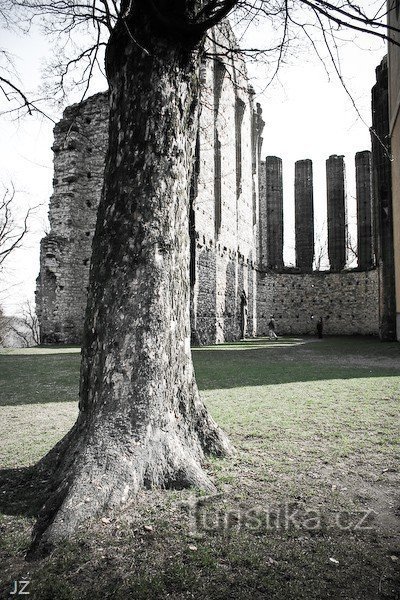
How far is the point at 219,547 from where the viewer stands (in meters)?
2.21

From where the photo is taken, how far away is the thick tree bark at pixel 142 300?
9.29ft

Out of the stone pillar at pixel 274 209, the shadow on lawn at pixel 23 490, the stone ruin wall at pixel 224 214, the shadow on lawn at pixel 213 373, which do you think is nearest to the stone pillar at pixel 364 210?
the stone pillar at pixel 274 209

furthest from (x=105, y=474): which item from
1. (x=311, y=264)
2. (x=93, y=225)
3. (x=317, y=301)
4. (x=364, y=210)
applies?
(x=311, y=264)

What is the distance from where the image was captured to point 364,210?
89.8 ft

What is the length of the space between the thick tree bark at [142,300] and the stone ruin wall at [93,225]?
1344 cm

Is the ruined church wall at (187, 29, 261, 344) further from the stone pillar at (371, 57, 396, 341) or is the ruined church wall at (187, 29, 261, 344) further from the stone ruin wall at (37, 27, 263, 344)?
the stone pillar at (371, 57, 396, 341)

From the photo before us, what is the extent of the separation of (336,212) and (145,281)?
28197 millimetres

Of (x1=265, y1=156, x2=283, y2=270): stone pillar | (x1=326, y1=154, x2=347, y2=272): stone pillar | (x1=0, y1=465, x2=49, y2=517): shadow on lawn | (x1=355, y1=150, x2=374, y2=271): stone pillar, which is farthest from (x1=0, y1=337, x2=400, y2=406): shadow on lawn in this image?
(x1=265, y1=156, x2=283, y2=270): stone pillar

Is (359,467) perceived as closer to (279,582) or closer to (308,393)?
(279,582)

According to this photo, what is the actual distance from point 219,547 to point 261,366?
8.07 m

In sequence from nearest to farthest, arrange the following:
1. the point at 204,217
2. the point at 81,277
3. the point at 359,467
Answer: the point at 359,467, the point at 204,217, the point at 81,277

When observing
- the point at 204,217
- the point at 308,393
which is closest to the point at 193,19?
the point at 308,393

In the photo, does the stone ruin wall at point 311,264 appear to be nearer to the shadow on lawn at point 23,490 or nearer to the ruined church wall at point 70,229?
the ruined church wall at point 70,229

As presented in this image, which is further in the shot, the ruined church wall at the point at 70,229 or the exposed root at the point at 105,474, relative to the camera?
the ruined church wall at the point at 70,229
